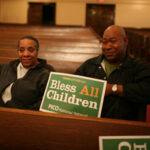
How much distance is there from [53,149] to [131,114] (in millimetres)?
687

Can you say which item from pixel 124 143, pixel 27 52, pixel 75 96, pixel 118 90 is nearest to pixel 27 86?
pixel 27 52

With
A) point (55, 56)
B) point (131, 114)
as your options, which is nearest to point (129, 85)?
point (131, 114)

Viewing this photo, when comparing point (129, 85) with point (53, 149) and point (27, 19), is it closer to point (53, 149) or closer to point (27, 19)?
point (53, 149)

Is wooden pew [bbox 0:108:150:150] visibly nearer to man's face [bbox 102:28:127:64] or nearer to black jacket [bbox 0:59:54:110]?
black jacket [bbox 0:59:54:110]

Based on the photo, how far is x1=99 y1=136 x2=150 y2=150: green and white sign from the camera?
0.64 m

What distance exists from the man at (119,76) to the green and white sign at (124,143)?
1.65 ft

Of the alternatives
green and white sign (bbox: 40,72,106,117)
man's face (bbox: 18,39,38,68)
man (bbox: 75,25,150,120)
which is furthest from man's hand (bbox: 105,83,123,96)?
man's face (bbox: 18,39,38,68)

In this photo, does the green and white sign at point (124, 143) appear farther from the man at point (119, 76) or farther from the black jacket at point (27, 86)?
the black jacket at point (27, 86)

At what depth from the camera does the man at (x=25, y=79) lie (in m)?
1.31

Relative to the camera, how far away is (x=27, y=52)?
1401 mm

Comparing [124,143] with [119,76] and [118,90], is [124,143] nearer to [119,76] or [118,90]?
[118,90]

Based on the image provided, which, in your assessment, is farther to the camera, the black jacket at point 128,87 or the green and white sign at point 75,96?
the black jacket at point 128,87

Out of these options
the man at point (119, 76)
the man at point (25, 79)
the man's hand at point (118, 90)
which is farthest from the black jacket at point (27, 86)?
the man's hand at point (118, 90)

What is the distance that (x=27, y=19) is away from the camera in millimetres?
9609
